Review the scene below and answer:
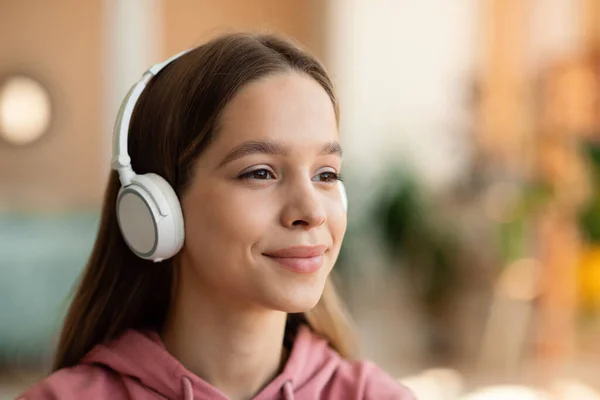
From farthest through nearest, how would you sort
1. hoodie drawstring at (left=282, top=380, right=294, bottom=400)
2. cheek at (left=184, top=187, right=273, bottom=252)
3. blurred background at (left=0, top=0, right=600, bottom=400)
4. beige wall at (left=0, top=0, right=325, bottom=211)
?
beige wall at (left=0, top=0, right=325, bottom=211) < blurred background at (left=0, top=0, right=600, bottom=400) < hoodie drawstring at (left=282, top=380, right=294, bottom=400) < cheek at (left=184, top=187, right=273, bottom=252)

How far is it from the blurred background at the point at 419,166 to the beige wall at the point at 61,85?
0.03ft

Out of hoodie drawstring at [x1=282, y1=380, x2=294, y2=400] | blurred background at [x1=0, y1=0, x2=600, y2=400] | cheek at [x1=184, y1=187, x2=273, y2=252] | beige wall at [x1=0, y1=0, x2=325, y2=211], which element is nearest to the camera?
cheek at [x1=184, y1=187, x2=273, y2=252]

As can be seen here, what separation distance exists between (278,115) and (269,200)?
0.11 meters

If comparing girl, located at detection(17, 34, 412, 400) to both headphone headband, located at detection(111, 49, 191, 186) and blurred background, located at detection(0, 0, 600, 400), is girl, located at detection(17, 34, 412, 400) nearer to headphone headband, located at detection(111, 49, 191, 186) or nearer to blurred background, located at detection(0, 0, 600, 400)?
headphone headband, located at detection(111, 49, 191, 186)

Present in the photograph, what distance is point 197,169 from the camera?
111 cm

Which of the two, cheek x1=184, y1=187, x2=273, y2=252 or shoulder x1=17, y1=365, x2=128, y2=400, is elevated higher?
cheek x1=184, y1=187, x2=273, y2=252

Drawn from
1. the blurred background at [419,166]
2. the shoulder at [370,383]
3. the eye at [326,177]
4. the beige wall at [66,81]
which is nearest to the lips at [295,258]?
the eye at [326,177]

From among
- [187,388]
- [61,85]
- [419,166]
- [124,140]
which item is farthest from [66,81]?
[187,388]

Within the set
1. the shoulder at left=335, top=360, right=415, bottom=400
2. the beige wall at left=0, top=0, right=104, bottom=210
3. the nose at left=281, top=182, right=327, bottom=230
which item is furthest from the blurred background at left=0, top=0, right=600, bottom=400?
the nose at left=281, top=182, right=327, bottom=230

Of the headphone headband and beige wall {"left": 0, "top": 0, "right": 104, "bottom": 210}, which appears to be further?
beige wall {"left": 0, "top": 0, "right": 104, "bottom": 210}

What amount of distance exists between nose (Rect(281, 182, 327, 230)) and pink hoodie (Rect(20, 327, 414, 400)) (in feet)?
0.79

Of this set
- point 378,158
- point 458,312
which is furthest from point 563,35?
point 458,312

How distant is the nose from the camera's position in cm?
104

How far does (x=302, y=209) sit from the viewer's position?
104 cm
